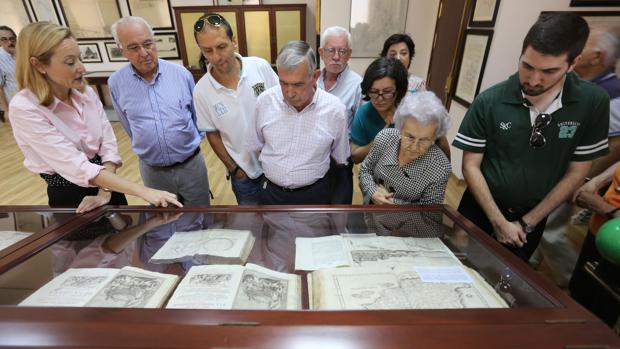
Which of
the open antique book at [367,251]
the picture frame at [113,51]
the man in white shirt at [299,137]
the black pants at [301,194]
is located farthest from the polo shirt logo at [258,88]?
the picture frame at [113,51]

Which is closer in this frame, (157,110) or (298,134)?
(298,134)

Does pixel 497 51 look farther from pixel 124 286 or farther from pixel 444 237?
pixel 124 286

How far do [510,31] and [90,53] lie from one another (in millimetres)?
7851

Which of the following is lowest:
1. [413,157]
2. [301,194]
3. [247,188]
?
[247,188]

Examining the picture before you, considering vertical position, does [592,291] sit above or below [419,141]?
below

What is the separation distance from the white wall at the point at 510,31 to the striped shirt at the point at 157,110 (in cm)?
276

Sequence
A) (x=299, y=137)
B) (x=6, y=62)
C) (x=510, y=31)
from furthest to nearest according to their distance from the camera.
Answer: (x=6, y=62), (x=510, y=31), (x=299, y=137)

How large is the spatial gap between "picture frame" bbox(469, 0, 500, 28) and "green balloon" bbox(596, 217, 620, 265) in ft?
7.74

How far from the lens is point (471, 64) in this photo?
3.17 metres

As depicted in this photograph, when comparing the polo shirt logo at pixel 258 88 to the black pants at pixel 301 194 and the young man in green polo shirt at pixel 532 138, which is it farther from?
the young man in green polo shirt at pixel 532 138

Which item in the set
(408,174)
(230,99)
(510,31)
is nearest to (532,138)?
(408,174)

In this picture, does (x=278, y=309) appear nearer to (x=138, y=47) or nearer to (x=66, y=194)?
(x=66, y=194)

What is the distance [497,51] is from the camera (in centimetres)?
280

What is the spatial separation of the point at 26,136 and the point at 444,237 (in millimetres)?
1767
